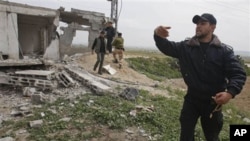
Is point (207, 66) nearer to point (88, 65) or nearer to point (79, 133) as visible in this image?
point (79, 133)

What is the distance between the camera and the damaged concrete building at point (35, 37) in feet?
31.9

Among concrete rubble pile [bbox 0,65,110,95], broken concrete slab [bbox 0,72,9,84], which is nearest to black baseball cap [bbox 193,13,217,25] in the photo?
concrete rubble pile [bbox 0,65,110,95]

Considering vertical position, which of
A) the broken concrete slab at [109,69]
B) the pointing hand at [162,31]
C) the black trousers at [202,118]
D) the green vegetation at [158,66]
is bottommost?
the green vegetation at [158,66]

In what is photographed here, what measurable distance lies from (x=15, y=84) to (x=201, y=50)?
7310mm

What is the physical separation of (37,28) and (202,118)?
50.1ft

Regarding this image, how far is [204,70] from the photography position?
3459 mm

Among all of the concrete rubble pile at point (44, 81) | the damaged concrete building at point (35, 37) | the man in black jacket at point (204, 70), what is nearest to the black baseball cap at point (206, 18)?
the man in black jacket at point (204, 70)

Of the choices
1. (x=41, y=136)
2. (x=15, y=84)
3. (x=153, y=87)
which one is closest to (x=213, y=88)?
(x=41, y=136)

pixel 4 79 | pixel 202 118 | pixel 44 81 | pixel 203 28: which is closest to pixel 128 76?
pixel 44 81

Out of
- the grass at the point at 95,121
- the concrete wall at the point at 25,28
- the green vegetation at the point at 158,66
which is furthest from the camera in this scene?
the green vegetation at the point at 158,66

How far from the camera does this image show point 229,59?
3.40 m

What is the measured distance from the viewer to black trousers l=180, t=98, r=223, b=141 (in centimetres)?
354

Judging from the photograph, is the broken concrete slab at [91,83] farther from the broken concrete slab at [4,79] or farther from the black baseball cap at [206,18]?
the black baseball cap at [206,18]

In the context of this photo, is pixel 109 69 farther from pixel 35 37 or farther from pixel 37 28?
pixel 35 37
